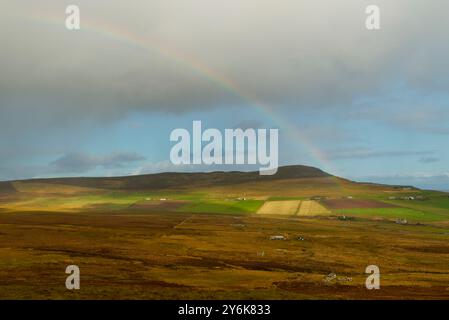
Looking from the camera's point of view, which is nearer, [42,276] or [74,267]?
[42,276]

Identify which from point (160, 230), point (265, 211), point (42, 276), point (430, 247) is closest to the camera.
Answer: point (42, 276)

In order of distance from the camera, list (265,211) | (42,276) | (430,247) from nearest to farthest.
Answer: (42,276), (430,247), (265,211)

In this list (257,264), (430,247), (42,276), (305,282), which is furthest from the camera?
(430,247)

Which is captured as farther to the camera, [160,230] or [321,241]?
[160,230]
